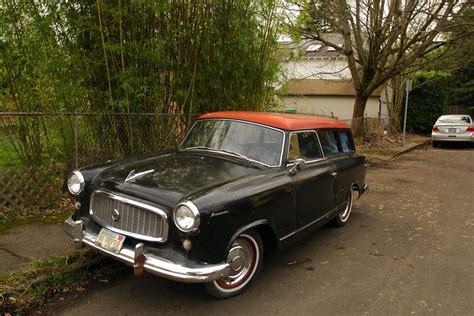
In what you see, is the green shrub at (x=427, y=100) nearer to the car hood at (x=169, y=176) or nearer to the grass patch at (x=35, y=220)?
the car hood at (x=169, y=176)

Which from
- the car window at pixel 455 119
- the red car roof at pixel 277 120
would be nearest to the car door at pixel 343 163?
the red car roof at pixel 277 120

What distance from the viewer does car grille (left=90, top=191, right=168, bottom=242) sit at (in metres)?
3.01

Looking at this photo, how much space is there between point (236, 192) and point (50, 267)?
2.02m

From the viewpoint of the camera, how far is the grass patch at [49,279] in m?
3.17

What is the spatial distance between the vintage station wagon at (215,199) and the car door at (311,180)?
1cm

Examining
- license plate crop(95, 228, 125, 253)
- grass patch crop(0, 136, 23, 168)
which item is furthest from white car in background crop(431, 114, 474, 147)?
license plate crop(95, 228, 125, 253)

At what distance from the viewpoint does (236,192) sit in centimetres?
319

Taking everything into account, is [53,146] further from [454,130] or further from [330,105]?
[330,105]

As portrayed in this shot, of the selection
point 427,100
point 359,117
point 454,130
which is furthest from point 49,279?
point 427,100

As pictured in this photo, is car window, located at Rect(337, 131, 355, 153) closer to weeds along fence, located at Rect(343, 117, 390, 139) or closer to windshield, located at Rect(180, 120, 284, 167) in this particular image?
windshield, located at Rect(180, 120, 284, 167)

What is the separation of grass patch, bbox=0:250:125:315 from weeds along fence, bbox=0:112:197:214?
1488mm

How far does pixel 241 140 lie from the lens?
4215mm

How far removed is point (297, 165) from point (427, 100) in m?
21.8

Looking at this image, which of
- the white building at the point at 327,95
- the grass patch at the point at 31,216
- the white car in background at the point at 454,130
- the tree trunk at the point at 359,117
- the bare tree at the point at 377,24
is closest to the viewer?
the grass patch at the point at 31,216
